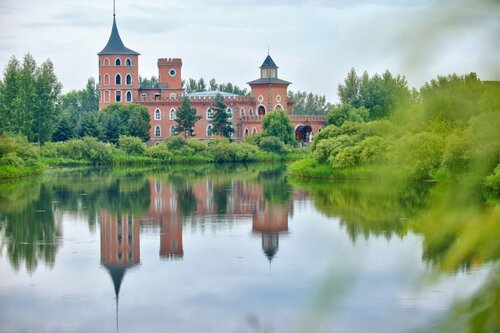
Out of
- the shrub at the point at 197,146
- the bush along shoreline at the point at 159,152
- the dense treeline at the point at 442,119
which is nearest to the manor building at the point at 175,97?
the bush along shoreline at the point at 159,152

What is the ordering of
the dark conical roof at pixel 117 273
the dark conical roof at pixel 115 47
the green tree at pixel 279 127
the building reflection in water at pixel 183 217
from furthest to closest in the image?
1. the dark conical roof at pixel 115 47
2. the green tree at pixel 279 127
3. the building reflection in water at pixel 183 217
4. the dark conical roof at pixel 117 273

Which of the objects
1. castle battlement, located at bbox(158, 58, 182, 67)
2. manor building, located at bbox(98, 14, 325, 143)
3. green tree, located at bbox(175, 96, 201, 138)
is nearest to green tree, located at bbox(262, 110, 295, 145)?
manor building, located at bbox(98, 14, 325, 143)

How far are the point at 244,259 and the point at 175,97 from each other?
40.4 m

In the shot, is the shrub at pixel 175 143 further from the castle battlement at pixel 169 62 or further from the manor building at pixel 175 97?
the castle battlement at pixel 169 62

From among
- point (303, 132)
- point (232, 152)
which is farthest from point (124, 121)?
point (303, 132)

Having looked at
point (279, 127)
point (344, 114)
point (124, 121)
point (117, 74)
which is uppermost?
point (117, 74)

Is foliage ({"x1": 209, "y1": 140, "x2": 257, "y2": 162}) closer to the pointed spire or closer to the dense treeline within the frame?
the pointed spire

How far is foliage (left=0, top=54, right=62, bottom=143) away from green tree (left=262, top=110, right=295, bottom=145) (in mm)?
11050

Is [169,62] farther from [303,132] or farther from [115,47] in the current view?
[303,132]

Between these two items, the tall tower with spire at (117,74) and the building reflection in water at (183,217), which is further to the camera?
the tall tower with spire at (117,74)

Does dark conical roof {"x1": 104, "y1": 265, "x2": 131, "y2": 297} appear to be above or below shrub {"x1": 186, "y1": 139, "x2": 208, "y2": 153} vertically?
below

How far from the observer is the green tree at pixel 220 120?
5053cm

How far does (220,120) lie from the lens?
5053cm

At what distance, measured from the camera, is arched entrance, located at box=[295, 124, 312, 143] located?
52.1m
